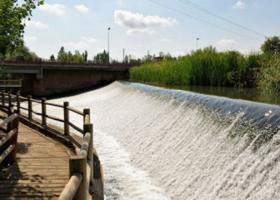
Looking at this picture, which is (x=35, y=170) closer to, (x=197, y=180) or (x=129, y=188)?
(x=129, y=188)

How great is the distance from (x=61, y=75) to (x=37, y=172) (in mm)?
41435

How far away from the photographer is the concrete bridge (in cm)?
4719

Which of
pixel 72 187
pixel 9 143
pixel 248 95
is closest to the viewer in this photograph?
pixel 72 187

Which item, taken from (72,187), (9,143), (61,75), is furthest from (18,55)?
(72,187)

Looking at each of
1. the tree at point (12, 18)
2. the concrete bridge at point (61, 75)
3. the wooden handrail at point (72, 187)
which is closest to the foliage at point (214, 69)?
the tree at point (12, 18)

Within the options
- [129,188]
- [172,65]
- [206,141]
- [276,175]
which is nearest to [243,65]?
[172,65]

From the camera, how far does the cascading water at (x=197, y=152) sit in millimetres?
8484

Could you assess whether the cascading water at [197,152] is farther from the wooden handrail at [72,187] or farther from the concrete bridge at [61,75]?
the concrete bridge at [61,75]

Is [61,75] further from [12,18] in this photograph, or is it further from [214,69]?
[12,18]

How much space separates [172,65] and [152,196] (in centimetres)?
1658

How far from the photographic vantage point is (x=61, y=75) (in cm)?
4928

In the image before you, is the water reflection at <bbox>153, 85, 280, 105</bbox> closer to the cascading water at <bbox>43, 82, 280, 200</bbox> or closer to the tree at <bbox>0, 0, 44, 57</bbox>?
the cascading water at <bbox>43, 82, 280, 200</bbox>

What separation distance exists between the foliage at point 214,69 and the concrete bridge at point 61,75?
24.7 meters

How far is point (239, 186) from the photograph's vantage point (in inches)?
327
